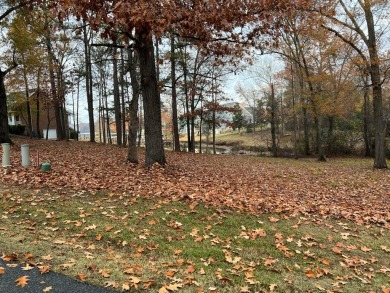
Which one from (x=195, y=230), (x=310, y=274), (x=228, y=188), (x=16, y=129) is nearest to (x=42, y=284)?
(x=195, y=230)

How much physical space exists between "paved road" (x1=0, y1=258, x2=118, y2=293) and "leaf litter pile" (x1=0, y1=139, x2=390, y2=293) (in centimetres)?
9

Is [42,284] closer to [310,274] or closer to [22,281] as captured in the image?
[22,281]

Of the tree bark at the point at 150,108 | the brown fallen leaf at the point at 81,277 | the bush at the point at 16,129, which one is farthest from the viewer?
the bush at the point at 16,129

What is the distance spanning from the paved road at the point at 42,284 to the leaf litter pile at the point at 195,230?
0.09m

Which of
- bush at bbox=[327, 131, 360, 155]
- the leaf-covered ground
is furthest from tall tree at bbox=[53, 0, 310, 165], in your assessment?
bush at bbox=[327, 131, 360, 155]

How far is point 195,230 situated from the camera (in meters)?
5.34

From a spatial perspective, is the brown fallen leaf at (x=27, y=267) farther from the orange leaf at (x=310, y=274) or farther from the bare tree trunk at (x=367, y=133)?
the bare tree trunk at (x=367, y=133)

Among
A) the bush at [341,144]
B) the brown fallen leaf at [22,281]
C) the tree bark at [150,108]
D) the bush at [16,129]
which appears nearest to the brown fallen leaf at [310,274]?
the brown fallen leaf at [22,281]

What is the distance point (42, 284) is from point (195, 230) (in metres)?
2.57

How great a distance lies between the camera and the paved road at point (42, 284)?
127 inches

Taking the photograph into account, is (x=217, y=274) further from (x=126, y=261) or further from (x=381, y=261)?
(x=381, y=261)

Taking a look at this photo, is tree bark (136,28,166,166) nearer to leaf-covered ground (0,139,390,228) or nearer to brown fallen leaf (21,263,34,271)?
leaf-covered ground (0,139,390,228)

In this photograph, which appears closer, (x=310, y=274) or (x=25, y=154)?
(x=310, y=274)

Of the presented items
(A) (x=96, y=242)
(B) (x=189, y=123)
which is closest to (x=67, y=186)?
(A) (x=96, y=242)
